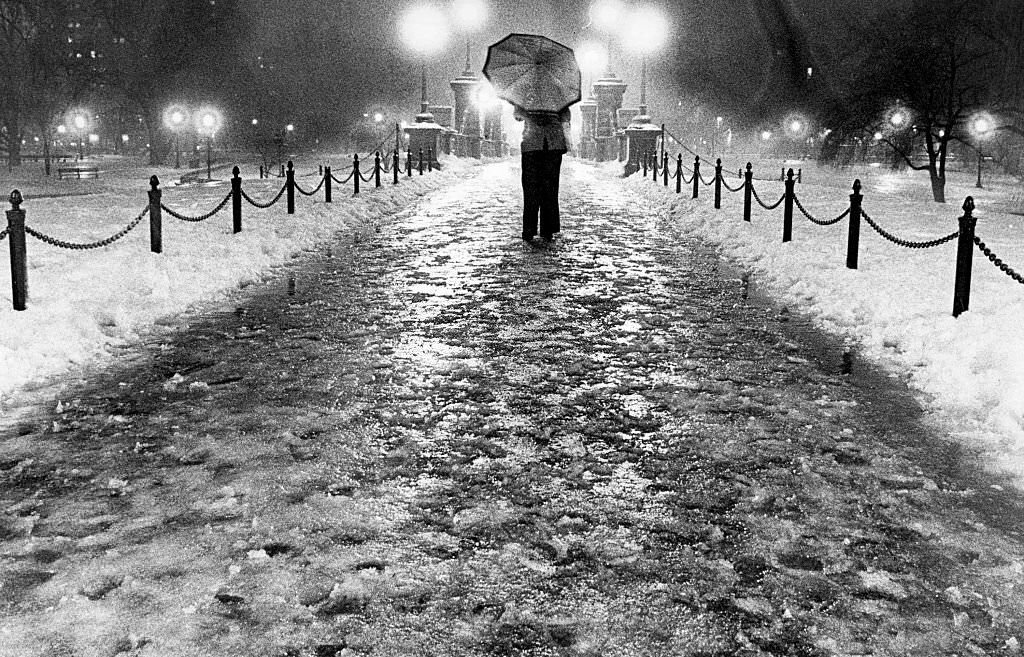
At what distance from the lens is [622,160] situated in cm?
5166

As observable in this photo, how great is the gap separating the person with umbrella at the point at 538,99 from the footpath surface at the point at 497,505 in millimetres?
7733

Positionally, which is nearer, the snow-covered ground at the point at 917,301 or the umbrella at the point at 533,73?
the snow-covered ground at the point at 917,301

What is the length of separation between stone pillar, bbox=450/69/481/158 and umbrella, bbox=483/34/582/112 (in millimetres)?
44868

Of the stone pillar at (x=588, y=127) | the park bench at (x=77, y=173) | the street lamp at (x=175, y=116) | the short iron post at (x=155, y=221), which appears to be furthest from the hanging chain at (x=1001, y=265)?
the stone pillar at (x=588, y=127)

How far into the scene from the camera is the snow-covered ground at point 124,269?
8.23m

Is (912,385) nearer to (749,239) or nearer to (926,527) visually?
(926,527)

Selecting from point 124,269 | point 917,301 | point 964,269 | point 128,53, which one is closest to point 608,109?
point 128,53

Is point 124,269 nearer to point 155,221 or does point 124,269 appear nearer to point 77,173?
point 155,221

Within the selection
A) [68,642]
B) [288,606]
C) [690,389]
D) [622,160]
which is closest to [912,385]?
[690,389]

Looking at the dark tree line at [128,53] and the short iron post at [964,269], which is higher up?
the dark tree line at [128,53]

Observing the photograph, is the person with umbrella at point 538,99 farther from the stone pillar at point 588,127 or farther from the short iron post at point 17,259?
the stone pillar at point 588,127

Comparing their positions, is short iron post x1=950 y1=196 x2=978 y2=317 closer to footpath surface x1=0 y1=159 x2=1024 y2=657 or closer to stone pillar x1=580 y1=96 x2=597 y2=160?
footpath surface x1=0 y1=159 x2=1024 y2=657

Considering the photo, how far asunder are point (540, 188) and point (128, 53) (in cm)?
4619

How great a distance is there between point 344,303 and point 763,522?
6976 mm
